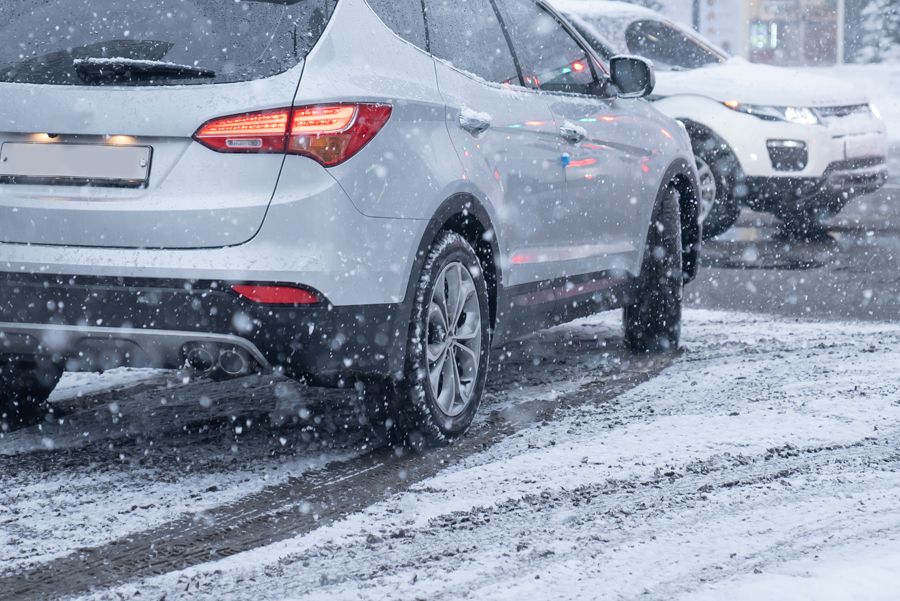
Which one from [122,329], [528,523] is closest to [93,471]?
[122,329]

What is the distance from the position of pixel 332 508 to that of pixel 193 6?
5.30 ft

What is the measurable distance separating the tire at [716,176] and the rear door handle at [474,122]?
20.9 feet

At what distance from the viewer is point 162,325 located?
3693 mm

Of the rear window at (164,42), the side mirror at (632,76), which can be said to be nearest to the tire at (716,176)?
the side mirror at (632,76)

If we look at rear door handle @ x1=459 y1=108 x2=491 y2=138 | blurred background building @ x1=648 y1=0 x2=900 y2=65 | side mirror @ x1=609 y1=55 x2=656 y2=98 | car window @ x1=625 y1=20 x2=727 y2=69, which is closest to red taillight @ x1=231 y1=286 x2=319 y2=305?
rear door handle @ x1=459 y1=108 x2=491 y2=138

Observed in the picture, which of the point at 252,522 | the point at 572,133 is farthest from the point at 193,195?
the point at 572,133

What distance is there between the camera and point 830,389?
5.29 m

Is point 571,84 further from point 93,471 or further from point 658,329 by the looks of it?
point 93,471

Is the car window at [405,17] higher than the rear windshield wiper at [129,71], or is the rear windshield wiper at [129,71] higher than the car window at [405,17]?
the car window at [405,17]

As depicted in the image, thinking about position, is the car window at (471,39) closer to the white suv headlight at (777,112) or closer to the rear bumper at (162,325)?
the rear bumper at (162,325)

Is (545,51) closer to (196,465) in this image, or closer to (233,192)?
(233,192)

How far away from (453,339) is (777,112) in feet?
22.7

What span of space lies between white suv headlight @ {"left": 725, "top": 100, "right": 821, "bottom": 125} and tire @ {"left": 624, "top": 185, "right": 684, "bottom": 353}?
4447mm

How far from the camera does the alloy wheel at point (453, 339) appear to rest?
4352 millimetres
